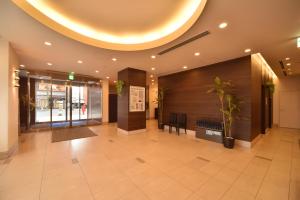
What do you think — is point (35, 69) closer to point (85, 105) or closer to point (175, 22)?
point (85, 105)

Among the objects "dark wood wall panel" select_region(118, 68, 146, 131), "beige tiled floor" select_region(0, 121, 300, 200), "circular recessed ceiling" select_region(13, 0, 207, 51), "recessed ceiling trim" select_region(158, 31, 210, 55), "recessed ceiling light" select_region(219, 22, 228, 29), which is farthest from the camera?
"dark wood wall panel" select_region(118, 68, 146, 131)

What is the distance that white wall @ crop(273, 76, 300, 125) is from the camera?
25.9ft

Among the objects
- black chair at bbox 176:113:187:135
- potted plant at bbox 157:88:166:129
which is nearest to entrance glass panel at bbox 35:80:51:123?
potted plant at bbox 157:88:166:129

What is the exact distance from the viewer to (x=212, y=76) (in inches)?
221

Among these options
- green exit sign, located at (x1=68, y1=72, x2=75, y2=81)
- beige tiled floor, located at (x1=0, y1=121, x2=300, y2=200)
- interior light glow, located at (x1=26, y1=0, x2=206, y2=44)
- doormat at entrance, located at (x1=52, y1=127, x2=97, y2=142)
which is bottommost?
doormat at entrance, located at (x1=52, y1=127, x2=97, y2=142)

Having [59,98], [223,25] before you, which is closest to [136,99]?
[223,25]

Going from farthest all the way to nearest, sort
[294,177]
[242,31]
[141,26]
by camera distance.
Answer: [141,26], [242,31], [294,177]

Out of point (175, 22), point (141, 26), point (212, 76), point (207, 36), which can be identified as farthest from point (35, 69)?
point (212, 76)

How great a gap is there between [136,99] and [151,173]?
403cm

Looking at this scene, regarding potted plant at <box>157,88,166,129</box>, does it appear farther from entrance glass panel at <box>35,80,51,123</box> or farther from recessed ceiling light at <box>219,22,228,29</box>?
entrance glass panel at <box>35,80,51,123</box>

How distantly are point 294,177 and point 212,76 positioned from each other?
3.94m

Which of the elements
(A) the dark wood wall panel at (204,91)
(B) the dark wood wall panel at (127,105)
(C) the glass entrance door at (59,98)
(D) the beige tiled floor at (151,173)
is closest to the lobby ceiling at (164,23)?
(A) the dark wood wall panel at (204,91)

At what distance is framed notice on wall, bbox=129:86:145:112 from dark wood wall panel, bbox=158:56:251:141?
166 centimetres

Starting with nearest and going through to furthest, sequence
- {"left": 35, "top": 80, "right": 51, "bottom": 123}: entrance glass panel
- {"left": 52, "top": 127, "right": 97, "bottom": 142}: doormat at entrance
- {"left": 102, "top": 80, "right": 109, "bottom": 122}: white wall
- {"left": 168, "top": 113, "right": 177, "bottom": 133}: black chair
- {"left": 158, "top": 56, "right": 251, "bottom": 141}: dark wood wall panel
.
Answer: {"left": 158, "top": 56, "right": 251, "bottom": 141}: dark wood wall panel → {"left": 52, "top": 127, "right": 97, "bottom": 142}: doormat at entrance → {"left": 168, "top": 113, "right": 177, "bottom": 133}: black chair → {"left": 35, "top": 80, "right": 51, "bottom": 123}: entrance glass panel → {"left": 102, "top": 80, "right": 109, "bottom": 122}: white wall
